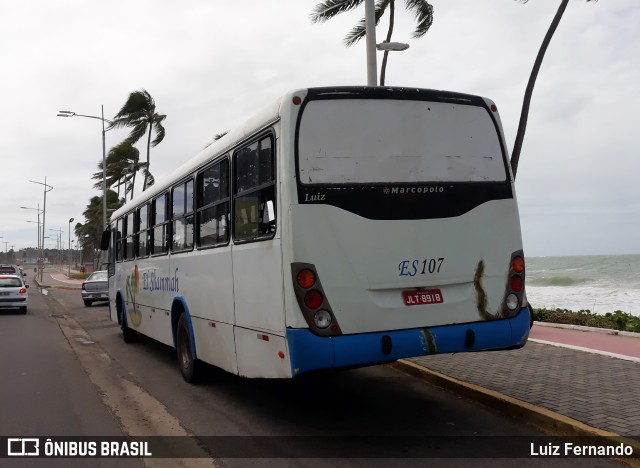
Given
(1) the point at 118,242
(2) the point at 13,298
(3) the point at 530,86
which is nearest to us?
(1) the point at 118,242

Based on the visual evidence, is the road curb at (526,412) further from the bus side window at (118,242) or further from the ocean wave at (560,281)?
the ocean wave at (560,281)

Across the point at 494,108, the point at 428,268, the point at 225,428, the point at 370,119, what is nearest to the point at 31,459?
the point at 225,428

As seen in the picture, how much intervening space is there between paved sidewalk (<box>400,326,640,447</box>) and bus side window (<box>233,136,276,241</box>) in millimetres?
3275

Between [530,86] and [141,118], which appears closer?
[530,86]

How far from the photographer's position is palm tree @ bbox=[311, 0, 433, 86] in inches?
673

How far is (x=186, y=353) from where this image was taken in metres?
8.70

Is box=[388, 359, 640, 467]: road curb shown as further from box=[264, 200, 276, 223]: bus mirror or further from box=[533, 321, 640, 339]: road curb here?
box=[533, 321, 640, 339]: road curb

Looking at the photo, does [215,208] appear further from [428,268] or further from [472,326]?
[472,326]

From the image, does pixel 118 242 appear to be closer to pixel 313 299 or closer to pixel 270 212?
pixel 270 212

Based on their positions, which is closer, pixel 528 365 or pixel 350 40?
pixel 528 365

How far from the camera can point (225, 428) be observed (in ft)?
20.7

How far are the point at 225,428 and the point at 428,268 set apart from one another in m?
2.62

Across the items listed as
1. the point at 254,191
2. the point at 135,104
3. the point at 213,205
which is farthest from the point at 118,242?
the point at 135,104

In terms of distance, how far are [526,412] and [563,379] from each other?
1.60 meters
